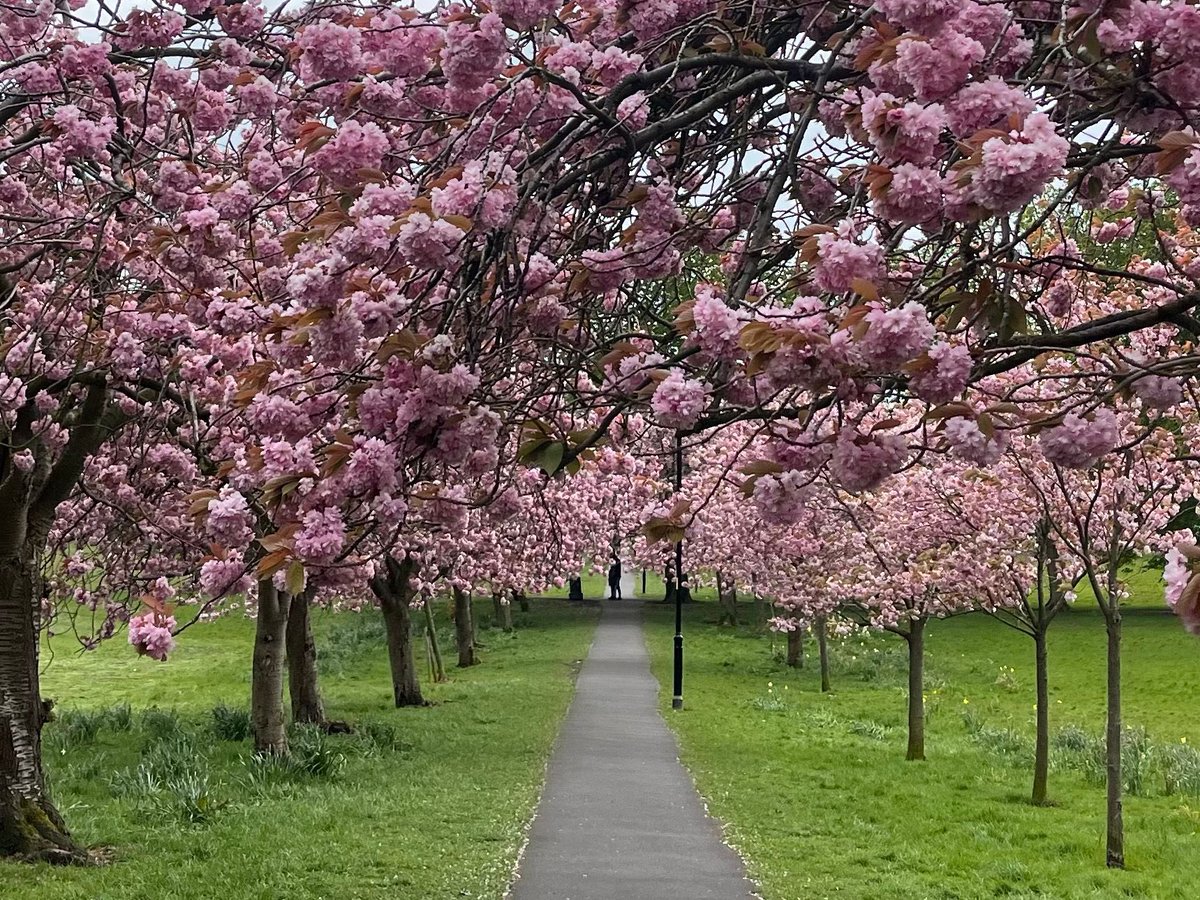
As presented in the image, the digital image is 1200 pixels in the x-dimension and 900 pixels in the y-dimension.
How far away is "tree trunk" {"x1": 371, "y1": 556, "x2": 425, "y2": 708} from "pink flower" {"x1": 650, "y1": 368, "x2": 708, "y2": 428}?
15879 millimetres

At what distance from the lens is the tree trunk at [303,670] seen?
15836mm

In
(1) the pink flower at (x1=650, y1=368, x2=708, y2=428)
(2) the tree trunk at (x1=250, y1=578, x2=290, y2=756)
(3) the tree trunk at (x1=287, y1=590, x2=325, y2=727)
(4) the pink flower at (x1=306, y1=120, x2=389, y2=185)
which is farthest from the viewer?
(3) the tree trunk at (x1=287, y1=590, x2=325, y2=727)

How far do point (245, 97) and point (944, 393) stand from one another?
10.8 feet

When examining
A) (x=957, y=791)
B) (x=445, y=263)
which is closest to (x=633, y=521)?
(x=957, y=791)

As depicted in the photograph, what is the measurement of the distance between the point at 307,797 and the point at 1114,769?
23.8ft

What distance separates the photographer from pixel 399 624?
1881 cm

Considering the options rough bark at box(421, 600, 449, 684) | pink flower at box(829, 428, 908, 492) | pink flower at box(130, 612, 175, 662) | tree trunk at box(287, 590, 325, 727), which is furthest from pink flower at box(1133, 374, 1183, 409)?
rough bark at box(421, 600, 449, 684)

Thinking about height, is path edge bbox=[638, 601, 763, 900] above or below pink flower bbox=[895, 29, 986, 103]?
below

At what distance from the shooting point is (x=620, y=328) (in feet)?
16.0

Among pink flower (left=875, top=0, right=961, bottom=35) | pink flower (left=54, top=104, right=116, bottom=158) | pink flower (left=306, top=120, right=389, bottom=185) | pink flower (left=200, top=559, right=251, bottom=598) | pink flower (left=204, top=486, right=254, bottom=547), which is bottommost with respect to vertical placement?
pink flower (left=200, top=559, right=251, bottom=598)

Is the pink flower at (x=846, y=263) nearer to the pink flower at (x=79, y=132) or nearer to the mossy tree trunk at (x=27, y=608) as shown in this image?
the pink flower at (x=79, y=132)

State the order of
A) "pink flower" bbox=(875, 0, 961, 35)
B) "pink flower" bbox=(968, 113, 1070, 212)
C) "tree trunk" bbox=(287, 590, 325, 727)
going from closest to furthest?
"pink flower" bbox=(968, 113, 1070, 212) < "pink flower" bbox=(875, 0, 961, 35) < "tree trunk" bbox=(287, 590, 325, 727)

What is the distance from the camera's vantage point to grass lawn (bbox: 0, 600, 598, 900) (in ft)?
25.6

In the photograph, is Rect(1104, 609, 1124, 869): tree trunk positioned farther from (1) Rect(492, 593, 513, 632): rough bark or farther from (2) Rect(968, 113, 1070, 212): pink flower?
(1) Rect(492, 593, 513, 632): rough bark
